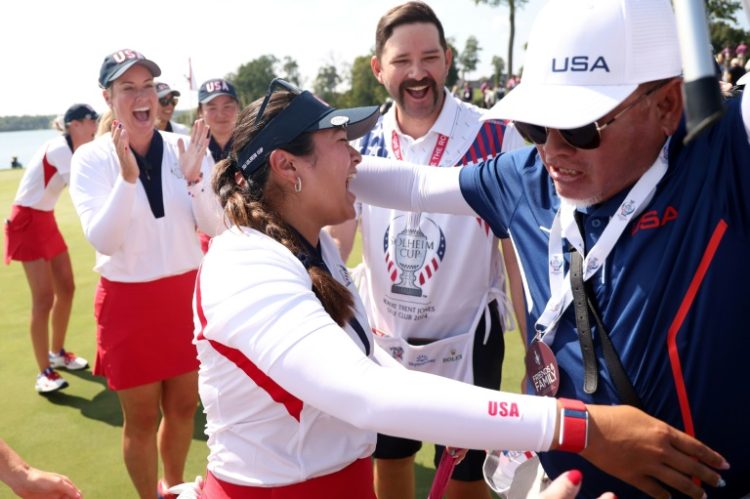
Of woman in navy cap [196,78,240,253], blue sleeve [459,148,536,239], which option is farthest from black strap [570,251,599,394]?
woman in navy cap [196,78,240,253]

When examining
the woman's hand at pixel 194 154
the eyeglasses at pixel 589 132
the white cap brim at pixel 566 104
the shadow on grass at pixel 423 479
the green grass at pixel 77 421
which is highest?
the white cap brim at pixel 566 104

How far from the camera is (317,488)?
189 cm

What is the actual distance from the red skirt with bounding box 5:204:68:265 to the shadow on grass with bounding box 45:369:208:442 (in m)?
1.21

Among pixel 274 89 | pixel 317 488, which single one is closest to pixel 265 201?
pixel 274 89

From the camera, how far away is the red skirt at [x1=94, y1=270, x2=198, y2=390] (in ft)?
11.7

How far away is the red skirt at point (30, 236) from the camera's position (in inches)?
217

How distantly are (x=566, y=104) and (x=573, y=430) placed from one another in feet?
2.54

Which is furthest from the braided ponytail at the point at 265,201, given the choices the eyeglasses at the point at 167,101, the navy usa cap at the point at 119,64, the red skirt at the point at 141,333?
the eyeglasses at the point at 167,101

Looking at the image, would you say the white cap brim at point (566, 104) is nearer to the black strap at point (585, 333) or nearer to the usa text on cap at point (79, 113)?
the black strap at point (585, 333)

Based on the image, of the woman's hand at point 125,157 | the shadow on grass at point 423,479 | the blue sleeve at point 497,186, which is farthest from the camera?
the shadow on grass at point 423,479

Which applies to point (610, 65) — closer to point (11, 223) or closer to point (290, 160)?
point (290, 160)

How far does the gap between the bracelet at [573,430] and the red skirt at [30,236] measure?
5.20m

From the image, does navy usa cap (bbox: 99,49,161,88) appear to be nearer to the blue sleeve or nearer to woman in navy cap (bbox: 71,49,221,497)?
woman in navy cap (bbox: 71,49,221,497)

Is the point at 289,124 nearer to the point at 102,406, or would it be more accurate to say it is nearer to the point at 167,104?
the point at 102,406
